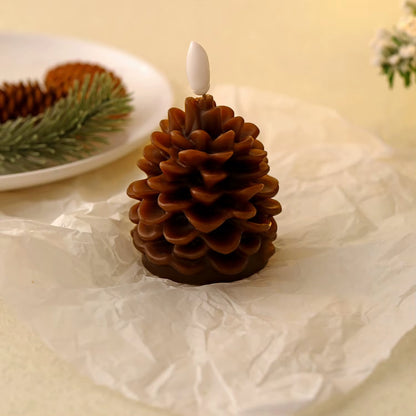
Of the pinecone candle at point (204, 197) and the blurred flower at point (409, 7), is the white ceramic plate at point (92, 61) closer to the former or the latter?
the pinecone candle at point (204, 197)

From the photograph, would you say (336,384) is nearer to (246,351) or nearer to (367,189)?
(246,351)

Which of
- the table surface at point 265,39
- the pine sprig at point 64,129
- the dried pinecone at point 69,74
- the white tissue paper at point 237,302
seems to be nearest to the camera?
the white tissue paper at point 237,302

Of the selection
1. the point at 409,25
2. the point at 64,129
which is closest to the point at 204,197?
the point at 64,129

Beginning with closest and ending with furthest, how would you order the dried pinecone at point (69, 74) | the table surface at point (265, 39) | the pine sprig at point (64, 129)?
1. the pine sprig at point (64, 129)
2. the dried pinecone at point (69, 74)
3. the table surface at point (265, 39)

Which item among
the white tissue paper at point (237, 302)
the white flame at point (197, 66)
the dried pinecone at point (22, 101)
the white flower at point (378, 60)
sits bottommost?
the white tissue paper at point (237, 302)

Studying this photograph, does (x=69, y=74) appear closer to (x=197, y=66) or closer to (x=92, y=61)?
(x=92, y=61)

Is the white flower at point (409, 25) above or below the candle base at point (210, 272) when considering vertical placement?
above

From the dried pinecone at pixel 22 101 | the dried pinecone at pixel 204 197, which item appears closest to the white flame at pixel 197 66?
the dried pinecone at pixel 204 197

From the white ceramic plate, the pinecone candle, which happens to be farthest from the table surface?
the pinecone candle
